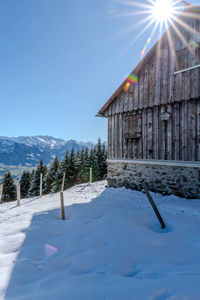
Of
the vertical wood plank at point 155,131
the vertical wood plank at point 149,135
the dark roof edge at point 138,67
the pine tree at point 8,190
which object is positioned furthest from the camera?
the pine tree at point 8,190

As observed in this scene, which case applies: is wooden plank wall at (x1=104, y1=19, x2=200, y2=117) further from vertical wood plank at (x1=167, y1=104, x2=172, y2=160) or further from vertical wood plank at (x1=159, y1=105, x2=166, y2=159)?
vertical wood plank at (x1=159, y1=105, x2=166, y2=159)

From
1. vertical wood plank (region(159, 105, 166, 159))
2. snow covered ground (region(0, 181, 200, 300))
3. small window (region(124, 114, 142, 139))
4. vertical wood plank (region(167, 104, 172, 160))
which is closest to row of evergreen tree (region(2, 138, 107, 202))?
small window (region(124, 114, 142, 139))

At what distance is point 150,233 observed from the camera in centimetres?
405

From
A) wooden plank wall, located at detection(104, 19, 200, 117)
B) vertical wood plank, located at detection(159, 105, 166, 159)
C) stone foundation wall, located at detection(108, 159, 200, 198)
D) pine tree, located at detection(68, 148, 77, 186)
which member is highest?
wooden plank wall, located at detection(104, 19, 200, 117)

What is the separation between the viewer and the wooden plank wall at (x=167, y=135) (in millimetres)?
7590

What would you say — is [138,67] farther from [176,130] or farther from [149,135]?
[176,130]

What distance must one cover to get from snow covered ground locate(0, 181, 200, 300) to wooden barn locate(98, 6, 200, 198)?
2882mm

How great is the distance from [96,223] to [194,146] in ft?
18.8

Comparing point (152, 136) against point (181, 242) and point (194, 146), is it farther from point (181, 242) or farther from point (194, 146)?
point (181, 242)

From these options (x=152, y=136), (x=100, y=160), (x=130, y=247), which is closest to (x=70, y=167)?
(x=100, y=160)

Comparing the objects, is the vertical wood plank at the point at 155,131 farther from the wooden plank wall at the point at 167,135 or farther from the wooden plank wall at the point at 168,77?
the wooden plank wall at the point at 168,77

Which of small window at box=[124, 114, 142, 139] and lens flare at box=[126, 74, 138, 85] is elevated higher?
lens flare at box=[126, 74, 138, 85]

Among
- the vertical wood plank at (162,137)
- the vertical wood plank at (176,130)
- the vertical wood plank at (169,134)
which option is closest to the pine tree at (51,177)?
the vertical wood plank at (162,137)

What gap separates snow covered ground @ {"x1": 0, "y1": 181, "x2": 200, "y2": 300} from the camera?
7.41 ft
